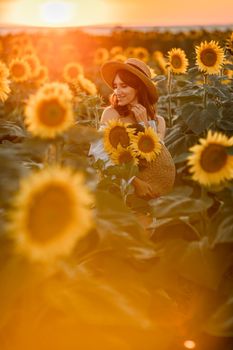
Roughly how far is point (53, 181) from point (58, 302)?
0.31 metres

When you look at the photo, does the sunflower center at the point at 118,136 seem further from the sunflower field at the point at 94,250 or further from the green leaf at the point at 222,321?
the green leaf at the point at 222,321

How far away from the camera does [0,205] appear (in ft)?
6.01

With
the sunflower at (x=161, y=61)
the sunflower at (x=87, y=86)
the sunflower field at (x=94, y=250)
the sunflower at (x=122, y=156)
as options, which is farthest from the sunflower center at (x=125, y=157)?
the sunflower at (x=161, y=61)

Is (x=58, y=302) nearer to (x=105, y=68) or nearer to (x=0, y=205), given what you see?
(x=0, y=205)

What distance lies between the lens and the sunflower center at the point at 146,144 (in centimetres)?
315

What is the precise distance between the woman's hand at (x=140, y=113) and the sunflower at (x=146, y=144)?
0.85 m

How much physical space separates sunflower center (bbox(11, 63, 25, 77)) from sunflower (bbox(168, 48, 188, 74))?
1.31 meters

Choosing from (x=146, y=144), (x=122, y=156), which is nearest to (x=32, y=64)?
(x=146, y=144)

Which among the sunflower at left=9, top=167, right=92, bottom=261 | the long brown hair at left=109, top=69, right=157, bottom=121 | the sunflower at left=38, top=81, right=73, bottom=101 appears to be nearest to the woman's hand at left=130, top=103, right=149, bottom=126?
the long brown hair at left=109, top=69, right=157, bottom=121

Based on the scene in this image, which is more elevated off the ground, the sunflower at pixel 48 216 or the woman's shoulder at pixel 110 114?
the woman's shoulder at pixel 110 114

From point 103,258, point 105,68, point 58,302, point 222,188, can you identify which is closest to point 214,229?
point 222,188

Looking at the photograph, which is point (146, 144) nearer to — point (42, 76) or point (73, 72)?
point (73, 72)

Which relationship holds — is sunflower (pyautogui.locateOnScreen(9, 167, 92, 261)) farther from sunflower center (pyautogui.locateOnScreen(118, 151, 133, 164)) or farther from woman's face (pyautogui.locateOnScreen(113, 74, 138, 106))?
woman's face (pyautogui.locateOnScreen(113, 74, 138, 106))

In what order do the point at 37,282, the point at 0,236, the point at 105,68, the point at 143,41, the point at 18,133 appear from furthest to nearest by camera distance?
the point at 143,41, the point at 105,68, the point at 18,133, the point at 0,236, the point at 37,282
